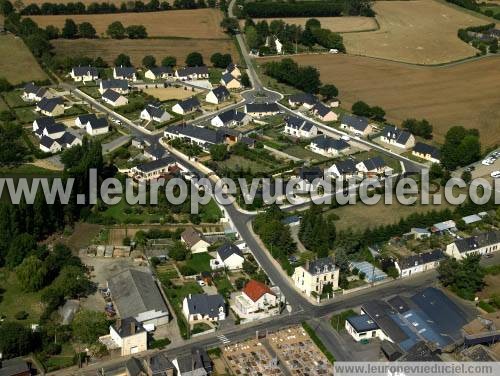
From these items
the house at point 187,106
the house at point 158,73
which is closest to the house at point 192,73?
the house at point 158,73

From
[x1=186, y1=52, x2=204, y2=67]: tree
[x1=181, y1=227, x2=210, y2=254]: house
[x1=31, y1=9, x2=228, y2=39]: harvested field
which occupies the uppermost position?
[x1=31, y1=9, x2=228, y2=39]: harvested field

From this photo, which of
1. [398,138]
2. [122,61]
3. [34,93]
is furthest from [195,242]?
[122,61]

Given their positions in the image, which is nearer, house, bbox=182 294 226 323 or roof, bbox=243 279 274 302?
house, bbox=182 294 226 323

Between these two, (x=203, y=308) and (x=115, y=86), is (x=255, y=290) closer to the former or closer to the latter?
(x=203, y=308)

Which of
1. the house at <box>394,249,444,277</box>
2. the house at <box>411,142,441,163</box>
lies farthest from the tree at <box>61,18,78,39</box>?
the house at <box>394,249,444,277</box>

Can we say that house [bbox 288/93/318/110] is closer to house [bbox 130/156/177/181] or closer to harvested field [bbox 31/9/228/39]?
house [bbox 130/156/177/181]

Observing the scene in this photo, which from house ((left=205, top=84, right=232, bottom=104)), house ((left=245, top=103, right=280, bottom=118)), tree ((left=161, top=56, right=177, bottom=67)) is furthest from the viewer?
tree ((left=161, top=56, right=177, bottom=67))
